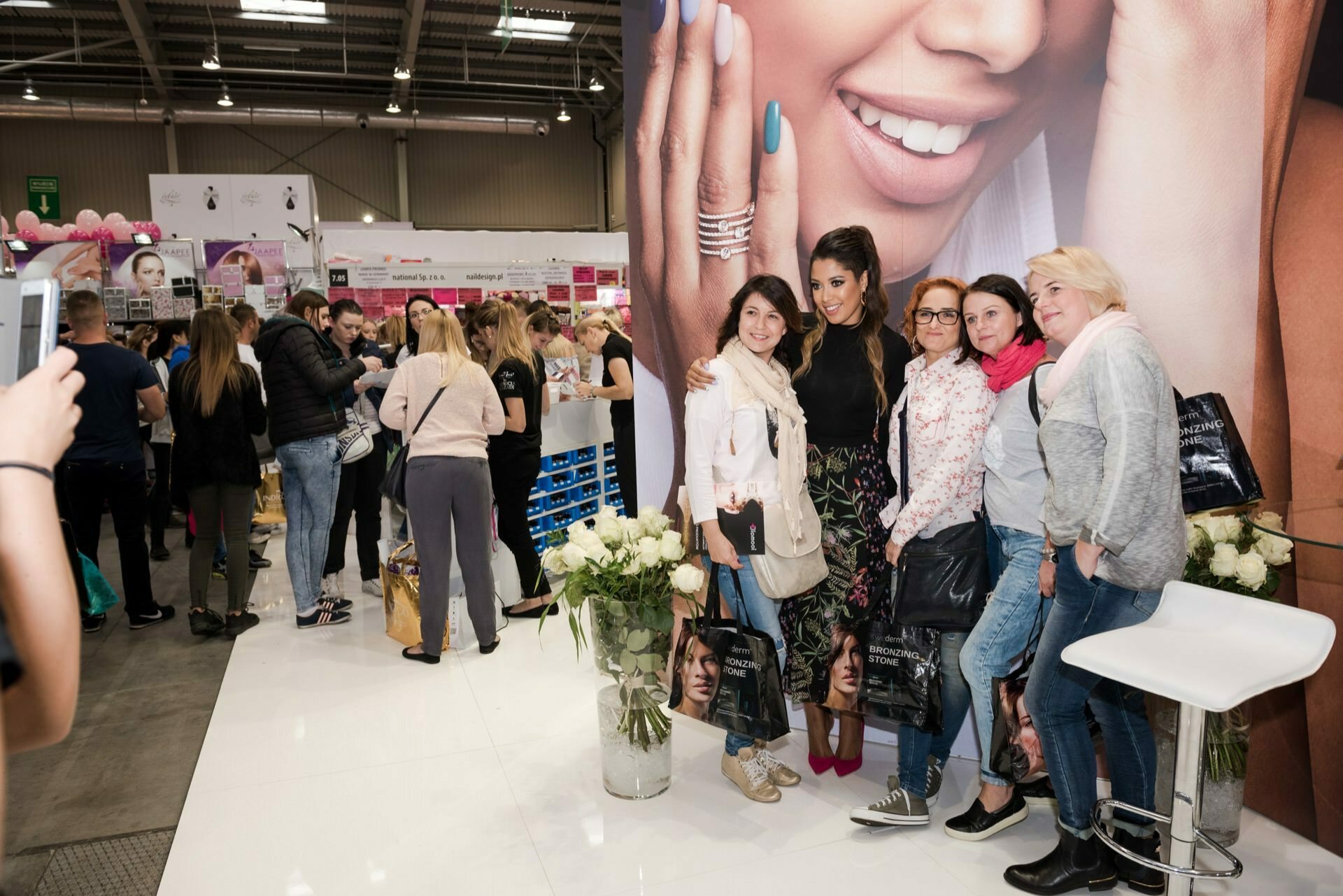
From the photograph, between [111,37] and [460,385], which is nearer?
[460,385]

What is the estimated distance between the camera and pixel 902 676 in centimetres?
264

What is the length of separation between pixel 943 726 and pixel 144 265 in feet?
26.1

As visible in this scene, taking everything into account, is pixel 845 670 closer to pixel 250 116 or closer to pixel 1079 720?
pixel 1079 720

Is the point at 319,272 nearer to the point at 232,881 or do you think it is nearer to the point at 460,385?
the point at 460,385

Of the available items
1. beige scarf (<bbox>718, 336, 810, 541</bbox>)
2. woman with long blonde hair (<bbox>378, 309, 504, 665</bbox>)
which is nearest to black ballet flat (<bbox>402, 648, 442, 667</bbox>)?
woman with long blonde hair (<bbox>378, 309, 504, 665</bbox>)

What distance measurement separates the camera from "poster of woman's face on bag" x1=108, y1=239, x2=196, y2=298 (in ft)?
26.2

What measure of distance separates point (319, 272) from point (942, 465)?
8609mm

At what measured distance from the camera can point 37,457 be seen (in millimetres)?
982

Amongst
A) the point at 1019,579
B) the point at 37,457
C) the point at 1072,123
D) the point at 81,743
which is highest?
the point at 1072,123

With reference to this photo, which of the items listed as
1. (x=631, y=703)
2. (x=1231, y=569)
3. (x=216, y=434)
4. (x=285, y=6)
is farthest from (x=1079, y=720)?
(x=285, y=6)

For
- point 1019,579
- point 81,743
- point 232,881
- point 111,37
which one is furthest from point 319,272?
point 1019,579

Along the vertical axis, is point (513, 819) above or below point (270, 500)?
below

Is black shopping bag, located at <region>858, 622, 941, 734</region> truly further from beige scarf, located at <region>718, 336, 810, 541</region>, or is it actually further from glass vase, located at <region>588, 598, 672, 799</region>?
glass vase, located at <region>588, 598, 672, 799</region>

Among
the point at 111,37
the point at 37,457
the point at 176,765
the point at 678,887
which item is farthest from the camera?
the point at 111,37
